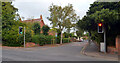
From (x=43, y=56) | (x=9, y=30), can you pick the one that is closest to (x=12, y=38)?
(x=9, y=30)

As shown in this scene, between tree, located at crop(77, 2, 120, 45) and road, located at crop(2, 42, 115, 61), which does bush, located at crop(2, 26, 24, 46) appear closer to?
road, located at crop(2, 42, 115, 61)

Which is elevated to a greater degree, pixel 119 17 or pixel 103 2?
pixel 103 2

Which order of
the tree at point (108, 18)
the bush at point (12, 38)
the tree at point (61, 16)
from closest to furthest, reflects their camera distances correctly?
the tree at point (108, 18), the bush at point (12, 38), the tree at point (61, 16)

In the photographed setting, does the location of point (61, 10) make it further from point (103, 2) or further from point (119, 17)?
point (119, 17)

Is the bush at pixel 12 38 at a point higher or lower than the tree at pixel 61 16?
lower

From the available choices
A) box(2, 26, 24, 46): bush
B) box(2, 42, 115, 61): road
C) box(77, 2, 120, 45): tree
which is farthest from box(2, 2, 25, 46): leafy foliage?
box(77, 2, 120, 45): tree

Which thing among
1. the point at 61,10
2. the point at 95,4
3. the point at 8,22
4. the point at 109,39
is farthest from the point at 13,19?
the point at 109,39

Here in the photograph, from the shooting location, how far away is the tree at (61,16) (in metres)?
30.7

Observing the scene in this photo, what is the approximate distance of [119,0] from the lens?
1194cm

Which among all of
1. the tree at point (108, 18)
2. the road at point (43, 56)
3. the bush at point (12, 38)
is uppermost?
the tree at point (108, 18)

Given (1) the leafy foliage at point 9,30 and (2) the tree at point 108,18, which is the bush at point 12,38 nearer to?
(1) the leafy foliage at point 9,30

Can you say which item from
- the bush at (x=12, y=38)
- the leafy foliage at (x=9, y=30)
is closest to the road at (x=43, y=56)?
the bush at (x=12, y=38)

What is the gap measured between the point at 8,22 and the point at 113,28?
1955cm

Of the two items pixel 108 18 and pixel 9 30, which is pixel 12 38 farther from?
pixel 108 18
